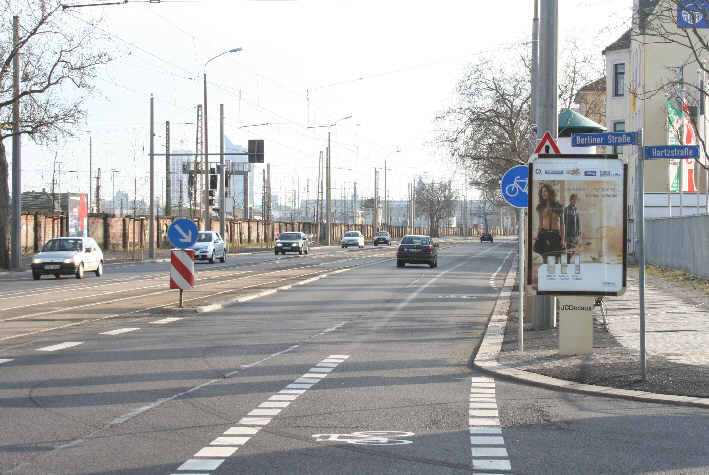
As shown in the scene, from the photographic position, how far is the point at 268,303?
22.5 metres

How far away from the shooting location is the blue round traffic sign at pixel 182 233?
20422mm

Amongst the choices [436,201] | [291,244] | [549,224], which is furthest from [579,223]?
[436,201]

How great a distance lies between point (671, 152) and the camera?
36.1 feet

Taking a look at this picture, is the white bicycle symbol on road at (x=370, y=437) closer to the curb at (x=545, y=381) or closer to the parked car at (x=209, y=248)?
the curb at (x=545, y=381)

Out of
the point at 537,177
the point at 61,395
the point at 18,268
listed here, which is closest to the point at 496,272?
the point at 18,268

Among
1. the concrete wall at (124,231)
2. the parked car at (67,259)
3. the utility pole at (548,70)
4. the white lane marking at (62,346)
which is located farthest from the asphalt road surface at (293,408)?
the concrete wall at (124,231)

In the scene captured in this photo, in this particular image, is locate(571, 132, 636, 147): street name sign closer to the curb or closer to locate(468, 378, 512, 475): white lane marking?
the curb

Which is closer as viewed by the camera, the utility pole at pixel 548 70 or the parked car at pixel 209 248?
the utility pole at pixel 548 70

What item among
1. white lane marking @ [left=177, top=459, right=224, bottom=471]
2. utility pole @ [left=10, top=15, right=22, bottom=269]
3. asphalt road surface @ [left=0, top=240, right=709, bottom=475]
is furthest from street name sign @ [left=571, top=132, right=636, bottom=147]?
utility pole @ [left=10, top=15, right=22, bottom=269]

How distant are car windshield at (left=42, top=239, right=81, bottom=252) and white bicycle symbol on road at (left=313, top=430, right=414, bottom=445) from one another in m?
29.5

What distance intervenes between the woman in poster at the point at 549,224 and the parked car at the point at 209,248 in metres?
37.7

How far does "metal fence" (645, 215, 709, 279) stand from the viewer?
104 feet

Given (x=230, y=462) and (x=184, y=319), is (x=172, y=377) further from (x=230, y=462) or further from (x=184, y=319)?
(x=184, y=319)

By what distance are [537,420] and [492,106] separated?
63368 millimetres
